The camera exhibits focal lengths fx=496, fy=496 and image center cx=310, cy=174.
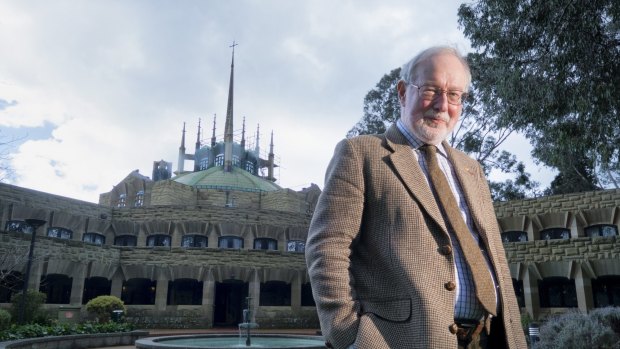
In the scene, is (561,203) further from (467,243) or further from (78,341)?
(467,243)

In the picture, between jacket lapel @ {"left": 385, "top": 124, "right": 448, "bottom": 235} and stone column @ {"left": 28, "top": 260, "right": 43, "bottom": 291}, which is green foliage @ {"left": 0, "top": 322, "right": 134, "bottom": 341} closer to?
stone column @ {"left": 28, "top": 260, "right": 43, "bottom": 291}

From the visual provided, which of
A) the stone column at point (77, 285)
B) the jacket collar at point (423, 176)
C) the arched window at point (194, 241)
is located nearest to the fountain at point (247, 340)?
the stone column at point (77, 285)

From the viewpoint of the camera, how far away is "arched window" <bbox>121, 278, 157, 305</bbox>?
2814 cm

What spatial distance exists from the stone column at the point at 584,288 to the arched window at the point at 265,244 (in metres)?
17.2

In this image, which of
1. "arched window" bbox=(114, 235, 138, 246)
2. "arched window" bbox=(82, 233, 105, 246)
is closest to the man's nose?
"arched window" bbox=(82, 233, 105, 246)

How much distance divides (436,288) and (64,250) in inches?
1021

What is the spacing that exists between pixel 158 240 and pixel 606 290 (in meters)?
24.2

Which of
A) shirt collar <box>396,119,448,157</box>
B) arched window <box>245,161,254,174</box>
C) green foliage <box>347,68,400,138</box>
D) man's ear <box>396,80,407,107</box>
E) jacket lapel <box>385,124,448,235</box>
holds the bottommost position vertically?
jacket lapel <box>385,124,448,235</box>

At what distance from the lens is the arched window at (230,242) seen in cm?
3091

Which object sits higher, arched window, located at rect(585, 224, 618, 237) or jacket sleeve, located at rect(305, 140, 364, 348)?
arched window, located at rect(585, 224, 618, 237)

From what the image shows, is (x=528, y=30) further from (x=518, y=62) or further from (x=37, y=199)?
(x=37, y=199)

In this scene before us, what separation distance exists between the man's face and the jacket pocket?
86cm

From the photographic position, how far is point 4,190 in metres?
25.4

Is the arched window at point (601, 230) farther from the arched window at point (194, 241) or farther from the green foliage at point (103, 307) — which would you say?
the green foliage at point (103, 307)
